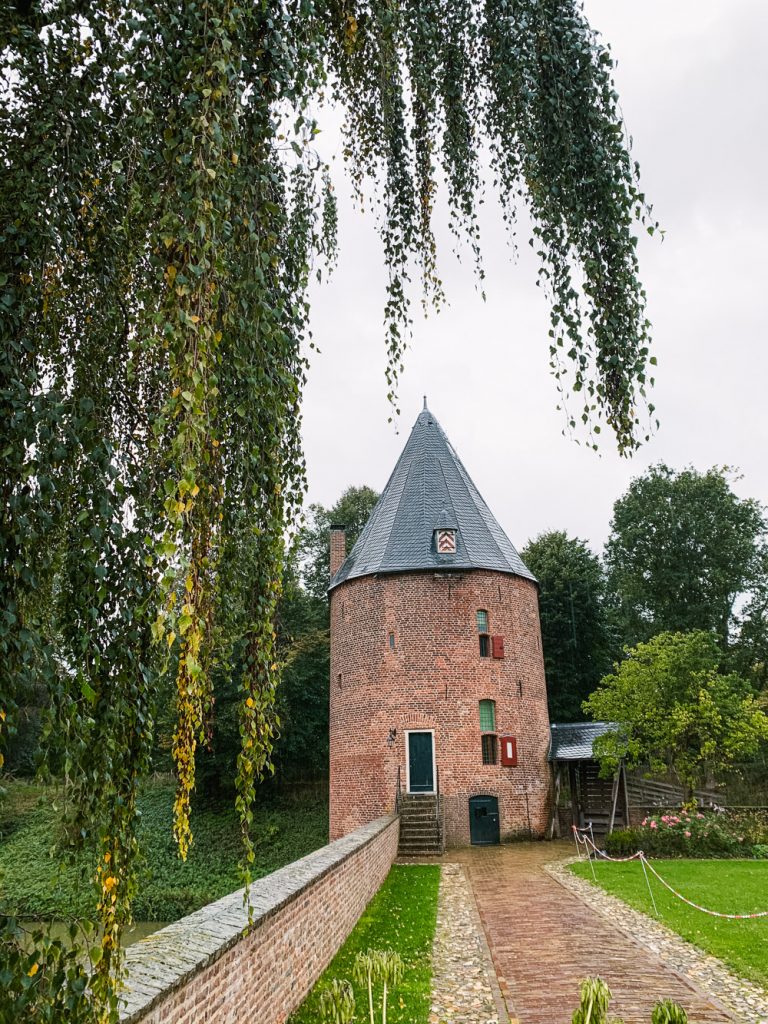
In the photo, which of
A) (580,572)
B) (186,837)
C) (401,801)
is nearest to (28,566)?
(186,837)

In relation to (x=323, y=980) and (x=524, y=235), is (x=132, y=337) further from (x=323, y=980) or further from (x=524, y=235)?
(x=323, y=980)

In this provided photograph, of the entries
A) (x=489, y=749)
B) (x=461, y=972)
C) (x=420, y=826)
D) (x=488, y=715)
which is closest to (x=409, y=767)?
(x=420, y=826)

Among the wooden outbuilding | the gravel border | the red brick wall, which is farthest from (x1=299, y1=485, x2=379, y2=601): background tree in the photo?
the gravel border

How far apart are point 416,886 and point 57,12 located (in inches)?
502

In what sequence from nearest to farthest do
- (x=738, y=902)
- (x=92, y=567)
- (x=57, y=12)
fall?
(x=92, y=567) → (x=57, y=12) → (x=738, y=902)

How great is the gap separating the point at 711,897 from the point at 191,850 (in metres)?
18.9

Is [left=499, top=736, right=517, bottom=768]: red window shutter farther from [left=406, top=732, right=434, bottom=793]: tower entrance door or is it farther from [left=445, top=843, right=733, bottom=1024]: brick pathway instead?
[left=445, top=843, right=733, bottom=1024]: brick pathway

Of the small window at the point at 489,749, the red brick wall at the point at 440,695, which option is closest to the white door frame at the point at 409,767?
the red brick wall at the point at 440,695

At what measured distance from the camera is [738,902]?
399 inches

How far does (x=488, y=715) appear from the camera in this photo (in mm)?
→ 20156

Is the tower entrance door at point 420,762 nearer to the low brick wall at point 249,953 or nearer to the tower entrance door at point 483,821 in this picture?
the tower entrance door at point 483,821

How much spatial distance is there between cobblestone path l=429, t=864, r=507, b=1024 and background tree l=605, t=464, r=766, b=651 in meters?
27.6

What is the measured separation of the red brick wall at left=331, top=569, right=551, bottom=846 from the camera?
19.5m

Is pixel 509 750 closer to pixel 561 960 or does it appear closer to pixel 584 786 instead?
pixel 584 786
